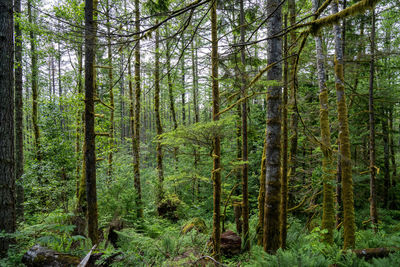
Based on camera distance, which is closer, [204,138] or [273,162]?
[273,162]

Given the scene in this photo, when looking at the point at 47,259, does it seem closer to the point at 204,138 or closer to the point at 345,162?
the point at 204,138

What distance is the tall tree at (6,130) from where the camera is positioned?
381 cm

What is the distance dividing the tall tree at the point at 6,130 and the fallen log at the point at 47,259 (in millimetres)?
748

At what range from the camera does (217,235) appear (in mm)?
5082

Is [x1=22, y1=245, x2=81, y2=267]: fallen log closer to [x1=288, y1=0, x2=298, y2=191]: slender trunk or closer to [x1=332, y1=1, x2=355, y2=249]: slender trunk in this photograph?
[x1=288, y1=0, x2=298, y2=191]: slender trunk

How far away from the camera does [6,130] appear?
3.88 metres

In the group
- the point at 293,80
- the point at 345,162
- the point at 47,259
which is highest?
the point at 293,80

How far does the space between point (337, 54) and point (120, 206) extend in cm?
926

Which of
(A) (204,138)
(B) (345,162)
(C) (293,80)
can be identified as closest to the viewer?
(C) (293,80)

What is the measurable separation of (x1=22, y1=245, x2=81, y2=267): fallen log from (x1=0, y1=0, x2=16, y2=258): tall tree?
2.45 ft

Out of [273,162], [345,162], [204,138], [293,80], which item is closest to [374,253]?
[345,162]

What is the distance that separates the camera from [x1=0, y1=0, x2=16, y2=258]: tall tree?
381cm

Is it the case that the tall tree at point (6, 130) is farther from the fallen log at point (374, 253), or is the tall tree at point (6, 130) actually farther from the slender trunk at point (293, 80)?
the fallen log at point (374, 253)

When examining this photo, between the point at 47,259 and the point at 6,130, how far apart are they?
2.56 meters
